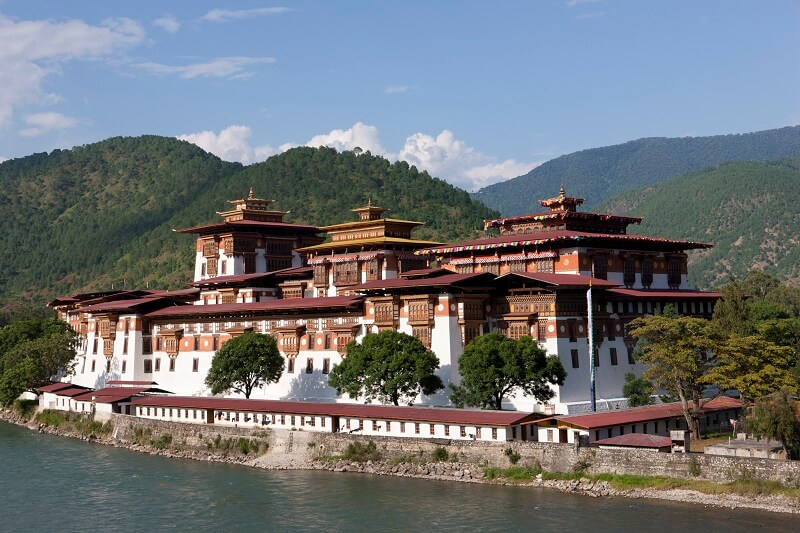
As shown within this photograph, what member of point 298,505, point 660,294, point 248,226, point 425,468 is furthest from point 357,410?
point 248,226

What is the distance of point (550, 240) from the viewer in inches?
2815

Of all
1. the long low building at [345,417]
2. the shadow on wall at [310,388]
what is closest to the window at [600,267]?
the long low building at [345,417]

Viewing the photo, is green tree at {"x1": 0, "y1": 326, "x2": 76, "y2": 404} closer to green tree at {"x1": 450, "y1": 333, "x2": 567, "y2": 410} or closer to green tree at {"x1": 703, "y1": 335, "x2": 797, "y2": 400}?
green tree at {"x1": 450, "y1": 333, "x2": 567, "y2": 410}

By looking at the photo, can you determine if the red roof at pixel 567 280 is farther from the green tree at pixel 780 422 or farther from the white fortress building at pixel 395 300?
the green tree at pixel 780 422

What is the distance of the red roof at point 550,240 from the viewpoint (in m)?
71.2

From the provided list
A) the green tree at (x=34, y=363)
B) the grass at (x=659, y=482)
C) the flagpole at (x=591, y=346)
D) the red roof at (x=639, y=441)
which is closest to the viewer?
the grass at (x=659, y=482)

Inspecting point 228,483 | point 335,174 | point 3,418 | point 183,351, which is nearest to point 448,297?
point 228,483

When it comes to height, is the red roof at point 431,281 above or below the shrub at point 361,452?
above

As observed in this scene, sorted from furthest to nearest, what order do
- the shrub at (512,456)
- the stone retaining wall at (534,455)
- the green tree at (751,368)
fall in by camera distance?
the green tree at (751,368), the shrub at (512,456), the stone retaining wall at (534,455)

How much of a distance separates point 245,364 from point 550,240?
2228 cm

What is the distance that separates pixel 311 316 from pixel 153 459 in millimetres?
16349

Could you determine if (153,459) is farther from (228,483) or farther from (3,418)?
(3,418)

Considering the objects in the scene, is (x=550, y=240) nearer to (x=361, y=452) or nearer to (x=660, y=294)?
(x=660, y=294)

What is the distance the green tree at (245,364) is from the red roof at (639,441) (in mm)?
28377
